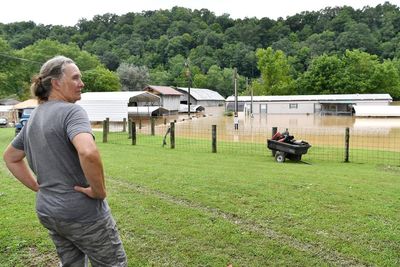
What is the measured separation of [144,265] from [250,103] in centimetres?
5746

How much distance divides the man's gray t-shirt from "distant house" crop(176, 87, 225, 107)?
69.3m

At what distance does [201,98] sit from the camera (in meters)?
76.7

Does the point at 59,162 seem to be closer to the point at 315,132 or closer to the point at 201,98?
the point at 315,132

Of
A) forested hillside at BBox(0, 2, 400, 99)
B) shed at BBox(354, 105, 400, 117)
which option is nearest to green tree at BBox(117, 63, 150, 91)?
forested hillside at BBox(0, 2, 400, 99)

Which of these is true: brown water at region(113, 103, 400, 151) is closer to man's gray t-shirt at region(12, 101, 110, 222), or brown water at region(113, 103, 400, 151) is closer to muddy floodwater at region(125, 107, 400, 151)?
muddy floodwater at region(125, 107, 400, 151)

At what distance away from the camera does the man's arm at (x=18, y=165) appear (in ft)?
8.73

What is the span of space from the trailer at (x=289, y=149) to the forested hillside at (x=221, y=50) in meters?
40.4

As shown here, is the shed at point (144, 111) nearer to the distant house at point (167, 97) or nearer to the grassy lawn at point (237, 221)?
the distant house at point (167, 97)

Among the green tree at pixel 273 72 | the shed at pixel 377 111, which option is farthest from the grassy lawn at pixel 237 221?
the green tree at pixel 273 72

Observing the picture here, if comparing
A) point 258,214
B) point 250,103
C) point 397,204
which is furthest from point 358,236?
point 250,103

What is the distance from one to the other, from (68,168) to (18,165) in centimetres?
65

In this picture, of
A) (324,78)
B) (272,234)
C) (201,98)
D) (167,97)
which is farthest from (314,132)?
(201,98)

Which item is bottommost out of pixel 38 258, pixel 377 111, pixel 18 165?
pixel 38 258

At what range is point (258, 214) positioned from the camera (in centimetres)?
539
